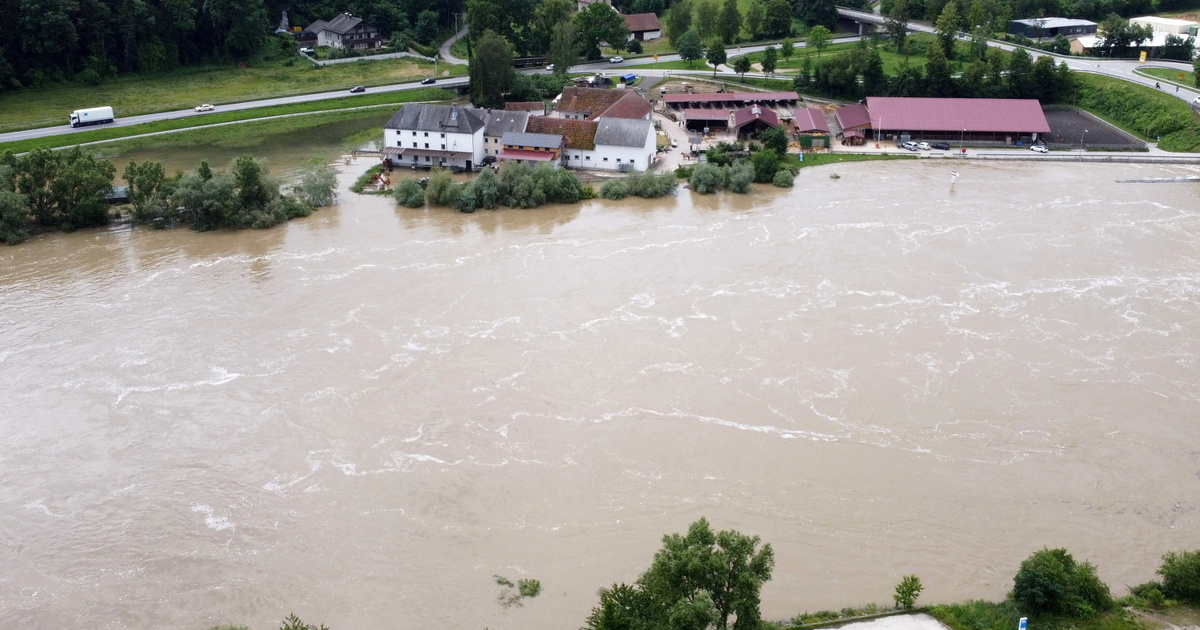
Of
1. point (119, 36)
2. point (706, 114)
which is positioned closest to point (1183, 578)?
point (706, 114)

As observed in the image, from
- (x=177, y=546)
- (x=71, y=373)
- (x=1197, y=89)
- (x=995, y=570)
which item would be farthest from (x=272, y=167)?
(x=1197, y=89)

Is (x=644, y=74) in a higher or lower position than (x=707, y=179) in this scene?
higher

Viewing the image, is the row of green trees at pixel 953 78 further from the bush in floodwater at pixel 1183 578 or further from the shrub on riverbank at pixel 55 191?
the bush in floodwater at pixel 1183 578

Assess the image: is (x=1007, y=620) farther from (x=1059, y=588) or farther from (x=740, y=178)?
(x=740, y=178)

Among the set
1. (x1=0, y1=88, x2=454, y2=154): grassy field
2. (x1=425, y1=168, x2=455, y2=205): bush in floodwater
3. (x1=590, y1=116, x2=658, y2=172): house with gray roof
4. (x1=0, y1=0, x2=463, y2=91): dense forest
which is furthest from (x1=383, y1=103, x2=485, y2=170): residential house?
(x1=0, y1=0, x2=463, y2=91): dense forest

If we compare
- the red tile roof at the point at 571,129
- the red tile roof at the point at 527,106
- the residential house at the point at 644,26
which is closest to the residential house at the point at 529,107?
the red tile roof at the point at 527,106

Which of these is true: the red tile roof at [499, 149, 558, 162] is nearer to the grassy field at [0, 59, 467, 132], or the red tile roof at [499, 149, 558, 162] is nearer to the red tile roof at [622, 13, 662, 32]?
the grassy field at [0, 59, 467, 132]
